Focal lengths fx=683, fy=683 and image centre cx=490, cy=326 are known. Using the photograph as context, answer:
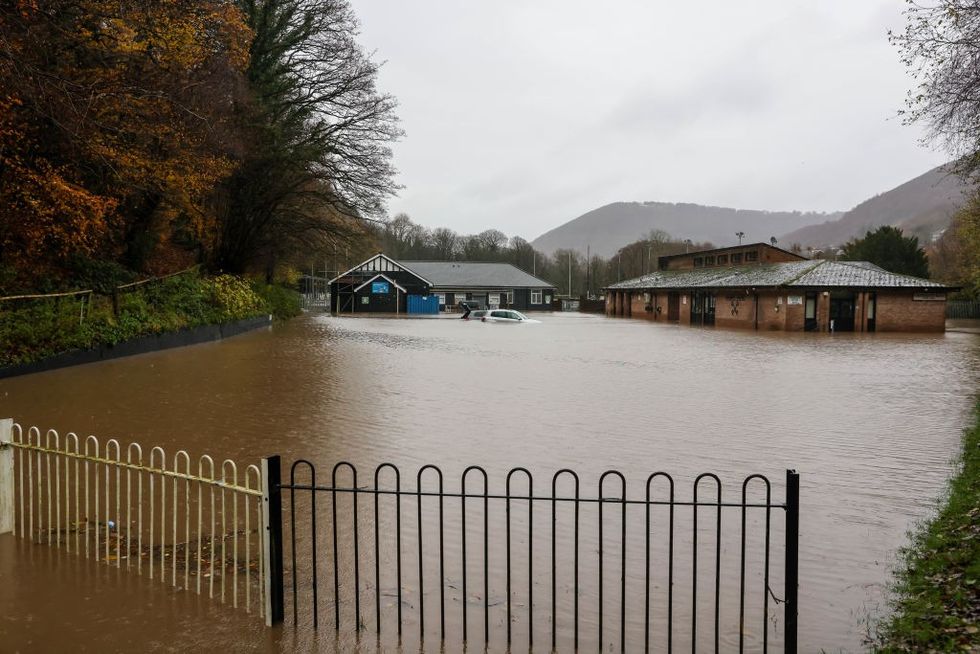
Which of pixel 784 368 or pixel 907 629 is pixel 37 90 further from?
pixel 784 368

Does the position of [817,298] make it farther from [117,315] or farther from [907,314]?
[117,315]

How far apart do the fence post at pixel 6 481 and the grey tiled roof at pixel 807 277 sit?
38047 millimetres

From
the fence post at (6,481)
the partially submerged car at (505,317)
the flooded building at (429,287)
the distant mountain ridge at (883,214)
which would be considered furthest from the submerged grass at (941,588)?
the distant mountain ridge at (883,214)

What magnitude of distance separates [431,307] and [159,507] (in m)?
56.8

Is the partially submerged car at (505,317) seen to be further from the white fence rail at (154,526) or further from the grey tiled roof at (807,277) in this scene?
the white fence rail at (154,526)

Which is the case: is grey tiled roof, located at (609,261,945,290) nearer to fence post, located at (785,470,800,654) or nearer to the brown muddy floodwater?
the brown muddy floodwater

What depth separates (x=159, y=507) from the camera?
6.66 metres

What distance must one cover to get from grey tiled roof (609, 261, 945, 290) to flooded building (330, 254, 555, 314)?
22.5 meters

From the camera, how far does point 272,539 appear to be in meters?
4.54

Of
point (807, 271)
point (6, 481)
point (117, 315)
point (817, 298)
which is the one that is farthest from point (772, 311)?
point (6, 481)

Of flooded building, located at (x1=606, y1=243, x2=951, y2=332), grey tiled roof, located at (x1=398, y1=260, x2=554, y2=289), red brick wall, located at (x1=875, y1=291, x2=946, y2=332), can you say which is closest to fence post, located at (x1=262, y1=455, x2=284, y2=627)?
flooded building, located at (x1=606, y1=243, x2=951, y2=332)

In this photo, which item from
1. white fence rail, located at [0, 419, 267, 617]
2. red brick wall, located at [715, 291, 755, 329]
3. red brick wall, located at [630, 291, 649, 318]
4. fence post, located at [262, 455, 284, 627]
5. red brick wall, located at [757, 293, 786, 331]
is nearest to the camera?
fence post, located at [262, 455, 284, 627]

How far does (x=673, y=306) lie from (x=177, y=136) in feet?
130

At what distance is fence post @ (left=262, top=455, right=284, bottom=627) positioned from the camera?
14.8 ft
